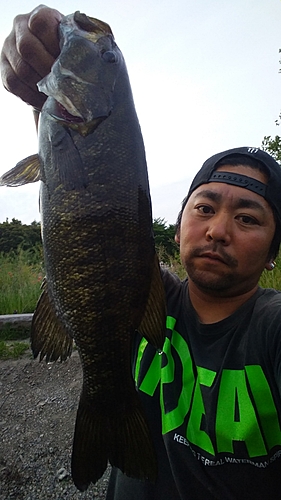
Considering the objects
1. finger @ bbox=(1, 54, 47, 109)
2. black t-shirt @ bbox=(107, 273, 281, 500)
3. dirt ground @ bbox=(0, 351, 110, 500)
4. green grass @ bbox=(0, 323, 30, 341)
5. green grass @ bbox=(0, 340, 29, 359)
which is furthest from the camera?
green grass @ bbox=(0, 323, 30, 341)

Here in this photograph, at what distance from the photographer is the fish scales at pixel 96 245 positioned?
54.3 inches

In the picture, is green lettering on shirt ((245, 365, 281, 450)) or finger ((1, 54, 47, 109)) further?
finger ((1, 54, 47, 109))

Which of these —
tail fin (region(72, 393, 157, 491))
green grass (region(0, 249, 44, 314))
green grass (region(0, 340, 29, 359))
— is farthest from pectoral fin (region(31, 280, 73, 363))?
green grass (region(0, 249, 44, 314))

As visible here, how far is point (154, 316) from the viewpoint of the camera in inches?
57.1

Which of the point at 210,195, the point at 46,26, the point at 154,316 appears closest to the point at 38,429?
the point at 154,316

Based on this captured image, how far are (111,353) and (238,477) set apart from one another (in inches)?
30.4

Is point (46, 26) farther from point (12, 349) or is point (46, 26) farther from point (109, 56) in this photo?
point (12, 349)

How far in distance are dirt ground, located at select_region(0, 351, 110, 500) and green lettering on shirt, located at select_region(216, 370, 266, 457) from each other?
1.77 m

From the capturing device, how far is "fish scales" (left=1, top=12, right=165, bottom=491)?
54.3 inches

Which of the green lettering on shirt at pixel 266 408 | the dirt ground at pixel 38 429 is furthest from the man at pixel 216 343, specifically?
the dirt ground at pixel 38 429

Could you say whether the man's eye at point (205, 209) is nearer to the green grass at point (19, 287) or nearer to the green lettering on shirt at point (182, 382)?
the green lettering on shirt at point (182, 382)

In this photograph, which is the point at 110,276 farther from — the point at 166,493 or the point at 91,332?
the point at 166,493

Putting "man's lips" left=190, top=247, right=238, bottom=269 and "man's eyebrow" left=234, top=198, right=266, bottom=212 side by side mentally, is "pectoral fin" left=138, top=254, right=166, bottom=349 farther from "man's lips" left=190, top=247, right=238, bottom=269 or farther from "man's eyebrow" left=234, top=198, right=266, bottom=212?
"man's eyebrow" left=234, top=198, right=266, bottom=212

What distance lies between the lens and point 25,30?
4.83ft
